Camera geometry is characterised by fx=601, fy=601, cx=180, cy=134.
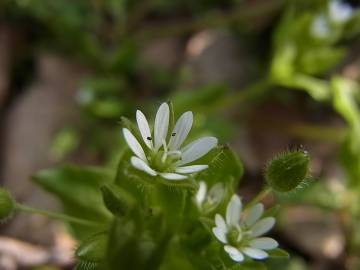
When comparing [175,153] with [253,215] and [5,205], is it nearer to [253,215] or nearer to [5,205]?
[253,215]

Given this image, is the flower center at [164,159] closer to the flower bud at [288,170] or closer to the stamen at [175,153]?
the stamen at [175,153]

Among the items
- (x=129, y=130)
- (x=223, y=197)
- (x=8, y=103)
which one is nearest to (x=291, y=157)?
(x=223, y=197)

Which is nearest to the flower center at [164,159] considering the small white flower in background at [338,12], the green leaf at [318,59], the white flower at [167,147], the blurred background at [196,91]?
the white flower at [167,147]

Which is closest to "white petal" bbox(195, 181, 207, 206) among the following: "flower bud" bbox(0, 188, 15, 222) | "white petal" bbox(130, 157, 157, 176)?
"white petal" bbox(130, 157, 157, 176)

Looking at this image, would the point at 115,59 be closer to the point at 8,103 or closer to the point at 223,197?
the point at 8,103

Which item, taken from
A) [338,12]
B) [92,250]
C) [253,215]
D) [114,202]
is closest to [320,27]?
[338,12]
